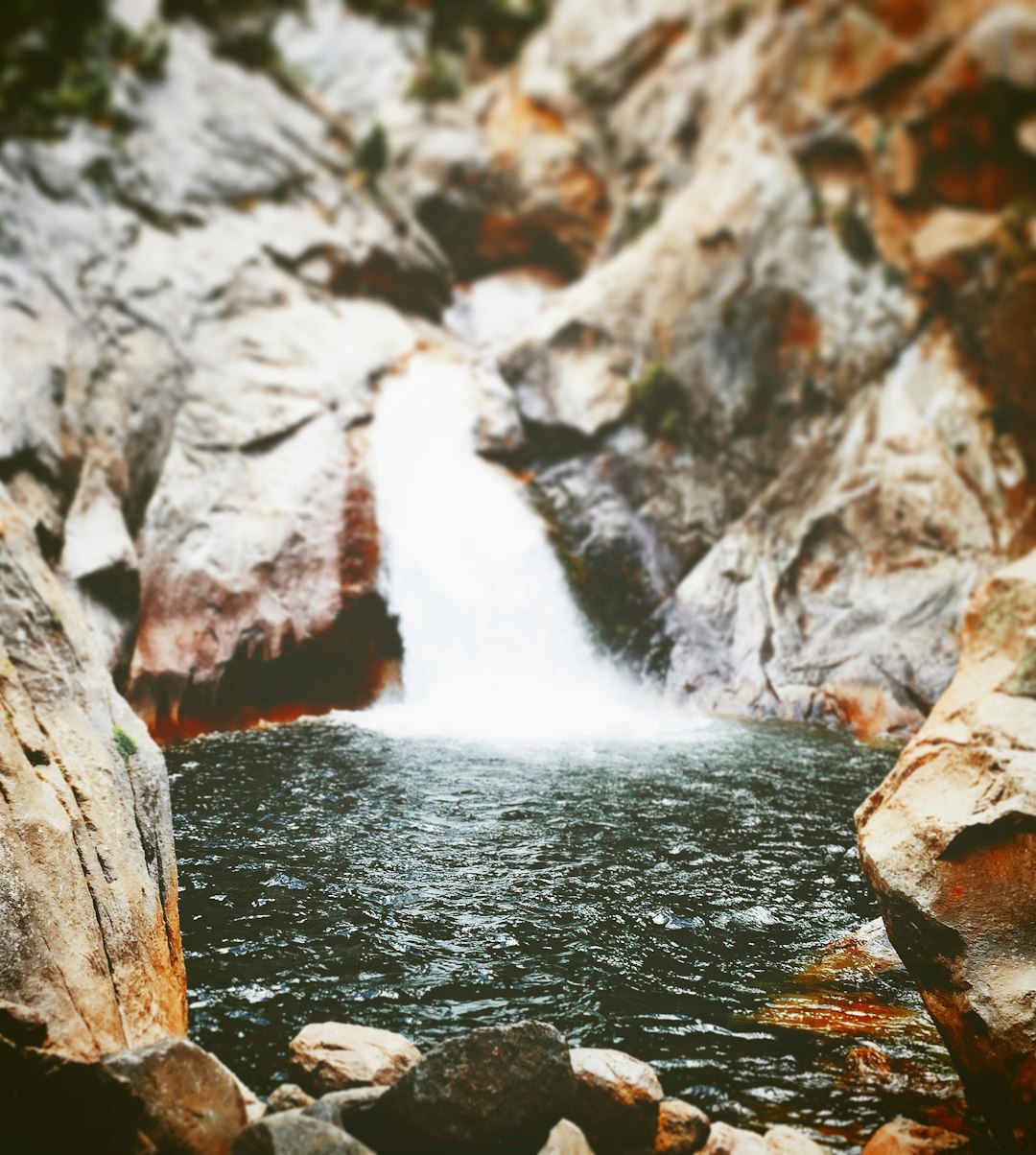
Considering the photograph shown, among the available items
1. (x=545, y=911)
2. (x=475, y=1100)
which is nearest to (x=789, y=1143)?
(x=475, y=1100)

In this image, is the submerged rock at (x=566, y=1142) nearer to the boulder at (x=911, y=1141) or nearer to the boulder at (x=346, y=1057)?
→ the boulder at (x=346, y=1057)

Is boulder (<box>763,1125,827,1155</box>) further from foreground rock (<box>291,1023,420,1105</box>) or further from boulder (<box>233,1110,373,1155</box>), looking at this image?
boulder (<box>233,1110,373,1155</box>)

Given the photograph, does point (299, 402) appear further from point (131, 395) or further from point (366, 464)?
point (131, 395)

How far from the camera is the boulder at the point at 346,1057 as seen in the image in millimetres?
4086

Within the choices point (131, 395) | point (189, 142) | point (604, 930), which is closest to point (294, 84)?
point (189, 142)

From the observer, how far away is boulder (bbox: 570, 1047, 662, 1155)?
12.5 feet

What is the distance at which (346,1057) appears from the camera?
166 inches

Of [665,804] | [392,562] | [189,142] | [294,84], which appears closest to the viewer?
[665,804]

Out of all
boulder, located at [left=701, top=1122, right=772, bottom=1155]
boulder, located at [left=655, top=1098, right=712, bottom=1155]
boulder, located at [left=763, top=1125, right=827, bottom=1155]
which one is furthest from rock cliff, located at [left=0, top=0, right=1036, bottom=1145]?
boulder, located at [left=763, top=1125, right=827, bottom=1155]

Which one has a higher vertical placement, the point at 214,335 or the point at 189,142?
the point at 189,142

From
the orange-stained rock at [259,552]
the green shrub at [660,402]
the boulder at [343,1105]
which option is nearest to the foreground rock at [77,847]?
the boulder at [343,1105]

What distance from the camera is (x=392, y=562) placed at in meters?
17.4

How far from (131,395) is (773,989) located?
15.9 metres

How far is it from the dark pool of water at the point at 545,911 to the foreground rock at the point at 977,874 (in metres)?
0.63
